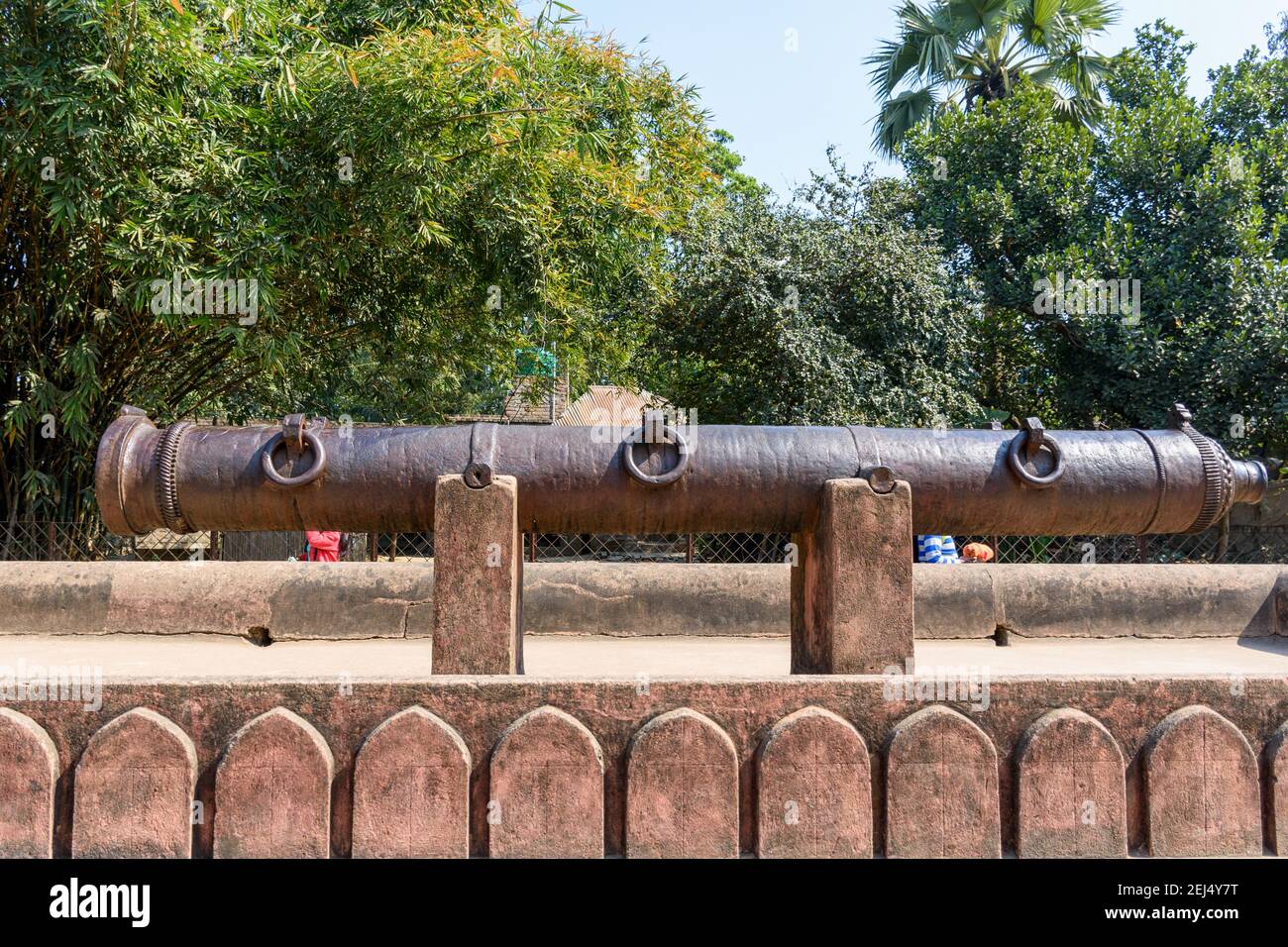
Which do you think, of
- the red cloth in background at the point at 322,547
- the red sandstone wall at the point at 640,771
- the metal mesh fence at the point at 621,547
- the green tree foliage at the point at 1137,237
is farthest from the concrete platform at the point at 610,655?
the green tree foliage at the point at 1137,237

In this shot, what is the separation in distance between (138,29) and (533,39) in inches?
129

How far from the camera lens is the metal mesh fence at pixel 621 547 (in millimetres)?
7038

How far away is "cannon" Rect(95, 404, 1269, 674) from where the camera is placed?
10.6 ft

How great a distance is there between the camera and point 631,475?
10.8 feet

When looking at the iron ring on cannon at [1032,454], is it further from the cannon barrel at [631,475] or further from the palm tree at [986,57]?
the palm tree at [986,57]

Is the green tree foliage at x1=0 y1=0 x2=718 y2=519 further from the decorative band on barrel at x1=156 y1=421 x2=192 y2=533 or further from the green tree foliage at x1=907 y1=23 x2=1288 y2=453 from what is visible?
the green tree foliage at x1=907 y1=23 x2=1288 y2=453

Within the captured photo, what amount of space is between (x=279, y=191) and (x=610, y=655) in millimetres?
4356

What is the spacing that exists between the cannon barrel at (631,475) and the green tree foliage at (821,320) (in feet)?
22.5

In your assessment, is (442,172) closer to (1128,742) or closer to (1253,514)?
(1128,742)

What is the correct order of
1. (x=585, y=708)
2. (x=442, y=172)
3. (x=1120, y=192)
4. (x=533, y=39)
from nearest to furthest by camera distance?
(x=585, y=708) < (x=442, y=172) < (x=533, y=39) < (x=1120, y=192)

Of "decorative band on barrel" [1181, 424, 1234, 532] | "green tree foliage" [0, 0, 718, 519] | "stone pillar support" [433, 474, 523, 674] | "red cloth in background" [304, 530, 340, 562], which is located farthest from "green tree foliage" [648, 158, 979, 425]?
"stone pillar support" [433, 474, 523, 674]

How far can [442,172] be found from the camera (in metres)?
7.17

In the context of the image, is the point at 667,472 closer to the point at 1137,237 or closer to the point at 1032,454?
the point at 1032,454

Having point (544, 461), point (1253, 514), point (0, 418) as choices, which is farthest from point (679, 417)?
point (544, 461)
